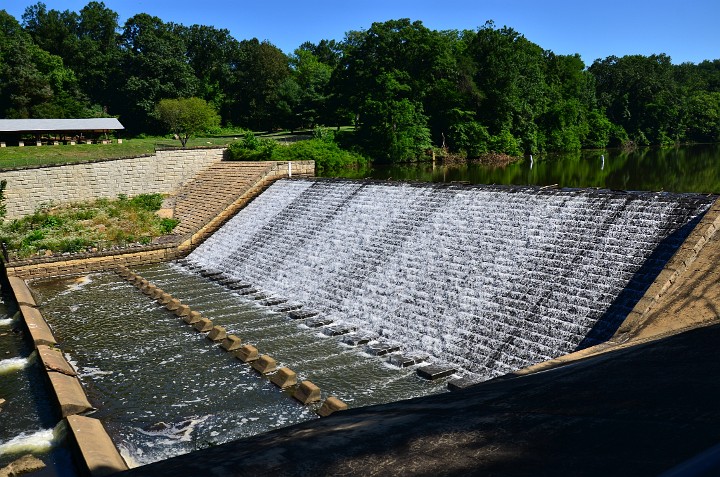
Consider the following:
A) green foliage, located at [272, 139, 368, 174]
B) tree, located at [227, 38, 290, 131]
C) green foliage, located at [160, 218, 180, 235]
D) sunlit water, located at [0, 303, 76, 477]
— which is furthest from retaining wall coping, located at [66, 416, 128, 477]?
tree, located at [227, 38, 290, 131]

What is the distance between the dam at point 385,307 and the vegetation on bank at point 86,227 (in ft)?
10.5

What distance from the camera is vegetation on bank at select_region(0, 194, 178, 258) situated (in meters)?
19.0

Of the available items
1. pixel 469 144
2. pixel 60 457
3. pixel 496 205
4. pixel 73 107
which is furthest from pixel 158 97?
pixel 60 457

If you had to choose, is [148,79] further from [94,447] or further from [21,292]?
[94,447]

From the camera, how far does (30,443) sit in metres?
7.53

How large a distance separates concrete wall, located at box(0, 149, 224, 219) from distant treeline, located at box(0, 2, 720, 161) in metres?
20.6

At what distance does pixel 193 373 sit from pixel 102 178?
1772cm

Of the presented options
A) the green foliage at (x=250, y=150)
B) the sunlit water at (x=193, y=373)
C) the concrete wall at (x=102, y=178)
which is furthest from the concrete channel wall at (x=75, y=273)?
the green foliage at (x=250, y=150)

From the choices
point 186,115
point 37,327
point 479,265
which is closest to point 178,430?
point 37,327

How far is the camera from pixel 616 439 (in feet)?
5.10

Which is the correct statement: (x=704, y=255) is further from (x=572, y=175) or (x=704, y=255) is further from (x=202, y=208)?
(x=572, y=175)

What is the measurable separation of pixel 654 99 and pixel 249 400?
238 feet

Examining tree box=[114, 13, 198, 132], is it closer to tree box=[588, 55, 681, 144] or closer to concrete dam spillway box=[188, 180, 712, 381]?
concrete dam spillway box=[188, 180, 712, 381]

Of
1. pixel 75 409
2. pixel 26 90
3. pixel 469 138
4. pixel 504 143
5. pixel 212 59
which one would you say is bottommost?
pixel 75 409
